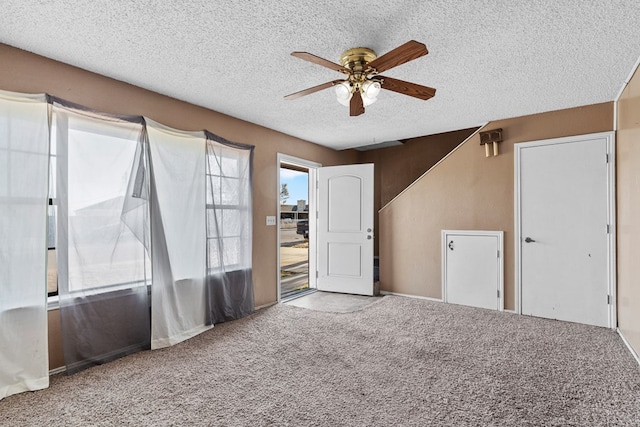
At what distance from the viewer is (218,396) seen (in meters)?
2.13

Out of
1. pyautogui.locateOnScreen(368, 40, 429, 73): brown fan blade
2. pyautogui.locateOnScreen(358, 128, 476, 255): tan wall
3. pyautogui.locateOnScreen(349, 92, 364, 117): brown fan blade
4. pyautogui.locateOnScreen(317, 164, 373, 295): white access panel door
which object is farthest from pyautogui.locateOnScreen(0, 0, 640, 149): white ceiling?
pyautogui.locateOnScreen(358, 128, 476, 255): tan wall

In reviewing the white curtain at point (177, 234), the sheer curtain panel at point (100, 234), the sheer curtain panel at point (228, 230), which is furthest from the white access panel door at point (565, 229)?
the sheer curtain panel at point (100, 234)

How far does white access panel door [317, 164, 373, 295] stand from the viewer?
498 centimetres

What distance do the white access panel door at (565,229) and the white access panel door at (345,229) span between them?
197cm

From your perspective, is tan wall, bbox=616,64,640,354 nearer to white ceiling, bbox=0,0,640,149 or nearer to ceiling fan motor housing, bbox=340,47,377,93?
Result: white ceiling, bbox=0,0,640,149

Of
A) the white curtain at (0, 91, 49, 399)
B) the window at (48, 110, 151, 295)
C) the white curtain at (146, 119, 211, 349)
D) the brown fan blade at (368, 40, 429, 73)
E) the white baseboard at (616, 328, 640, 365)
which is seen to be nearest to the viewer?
the brown fan blade at (368, 40, 429, 73)

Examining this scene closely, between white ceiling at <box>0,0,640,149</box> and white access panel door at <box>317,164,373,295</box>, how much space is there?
71.2 inches

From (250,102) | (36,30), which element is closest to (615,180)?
(250,102)

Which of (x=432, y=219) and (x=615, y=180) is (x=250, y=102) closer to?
(x=432, y=219)

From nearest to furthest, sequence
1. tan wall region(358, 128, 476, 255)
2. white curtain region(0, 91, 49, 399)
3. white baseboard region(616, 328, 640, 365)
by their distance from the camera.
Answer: white curtain region(0, 91, 49, 399), white baseboard region(616, 328, 640, 365), tan wall region(358, 128, 476, 255)

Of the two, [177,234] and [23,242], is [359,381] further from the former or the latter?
[23,242]

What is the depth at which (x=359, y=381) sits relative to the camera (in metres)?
2.31

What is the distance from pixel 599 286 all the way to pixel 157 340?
14.4 ft

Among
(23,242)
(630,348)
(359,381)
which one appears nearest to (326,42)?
(359,381)
